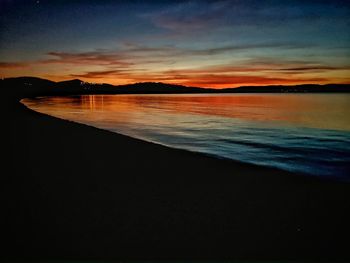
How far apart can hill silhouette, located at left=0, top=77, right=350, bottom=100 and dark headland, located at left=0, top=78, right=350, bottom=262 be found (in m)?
0.15

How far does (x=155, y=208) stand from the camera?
215cm

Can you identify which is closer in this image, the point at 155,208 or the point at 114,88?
the point at 155,208

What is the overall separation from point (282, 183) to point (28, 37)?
2214 mm

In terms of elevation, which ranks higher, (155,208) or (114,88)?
(114,88)

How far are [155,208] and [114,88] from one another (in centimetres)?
142

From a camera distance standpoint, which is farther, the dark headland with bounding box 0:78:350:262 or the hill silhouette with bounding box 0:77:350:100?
the hill silhouette with bounding box 0:77:350:100

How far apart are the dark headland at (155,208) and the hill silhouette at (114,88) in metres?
0.15

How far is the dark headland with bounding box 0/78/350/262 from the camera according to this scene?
203 cm

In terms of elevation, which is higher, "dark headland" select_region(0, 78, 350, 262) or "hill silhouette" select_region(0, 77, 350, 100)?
"hill silhouette" select_region(0, 77, 350, 100)

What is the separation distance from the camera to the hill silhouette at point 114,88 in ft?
8.68

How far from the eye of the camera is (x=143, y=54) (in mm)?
2613

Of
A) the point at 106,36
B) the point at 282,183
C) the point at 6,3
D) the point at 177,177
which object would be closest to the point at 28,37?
the point at 6,3

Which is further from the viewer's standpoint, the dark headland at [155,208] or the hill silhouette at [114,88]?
the hill silhouette at [114,88]

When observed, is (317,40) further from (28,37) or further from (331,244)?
(28,37)
